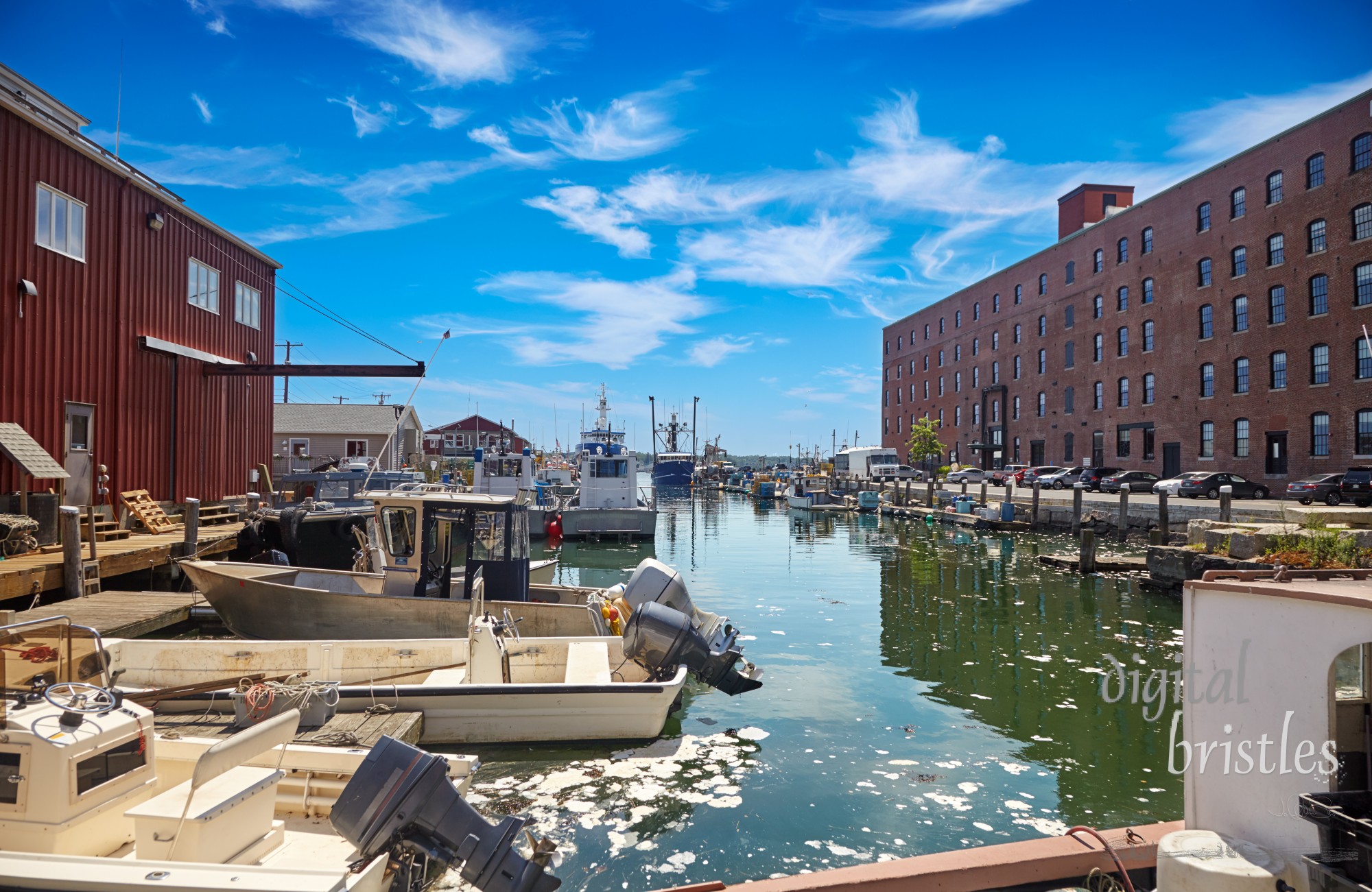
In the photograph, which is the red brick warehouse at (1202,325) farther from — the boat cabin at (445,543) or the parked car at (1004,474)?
the boat cabin at (445,543)

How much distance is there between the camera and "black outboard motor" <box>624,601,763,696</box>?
29.8 feet

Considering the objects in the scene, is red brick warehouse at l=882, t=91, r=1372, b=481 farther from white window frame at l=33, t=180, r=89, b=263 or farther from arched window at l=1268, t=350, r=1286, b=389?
white window frame at l=33, t=180, r=89, b=263

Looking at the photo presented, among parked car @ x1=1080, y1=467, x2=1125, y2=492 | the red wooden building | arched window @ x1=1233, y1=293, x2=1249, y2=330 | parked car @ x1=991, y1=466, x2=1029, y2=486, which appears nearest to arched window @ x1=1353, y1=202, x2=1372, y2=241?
arched window @ x1=1233, y1=293, x2=1249, y2=330

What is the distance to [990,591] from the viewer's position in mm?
19844

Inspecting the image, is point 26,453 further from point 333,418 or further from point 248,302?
point 333,418

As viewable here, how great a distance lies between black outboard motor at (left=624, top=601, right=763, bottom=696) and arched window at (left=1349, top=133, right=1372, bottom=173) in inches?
1449

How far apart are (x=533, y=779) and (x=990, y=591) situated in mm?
15202

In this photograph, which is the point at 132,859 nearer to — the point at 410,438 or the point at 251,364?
the point at 251,364

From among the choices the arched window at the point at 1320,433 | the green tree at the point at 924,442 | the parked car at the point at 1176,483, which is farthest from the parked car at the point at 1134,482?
the green tree at the point at 924,442

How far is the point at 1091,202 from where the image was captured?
168ft

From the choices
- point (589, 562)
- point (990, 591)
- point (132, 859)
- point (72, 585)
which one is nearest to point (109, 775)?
point (132, 859)

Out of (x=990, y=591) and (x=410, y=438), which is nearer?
(x=990, y=591)

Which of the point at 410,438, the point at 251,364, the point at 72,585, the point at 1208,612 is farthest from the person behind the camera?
the point at 410,438

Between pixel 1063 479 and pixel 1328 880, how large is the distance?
147 feet
